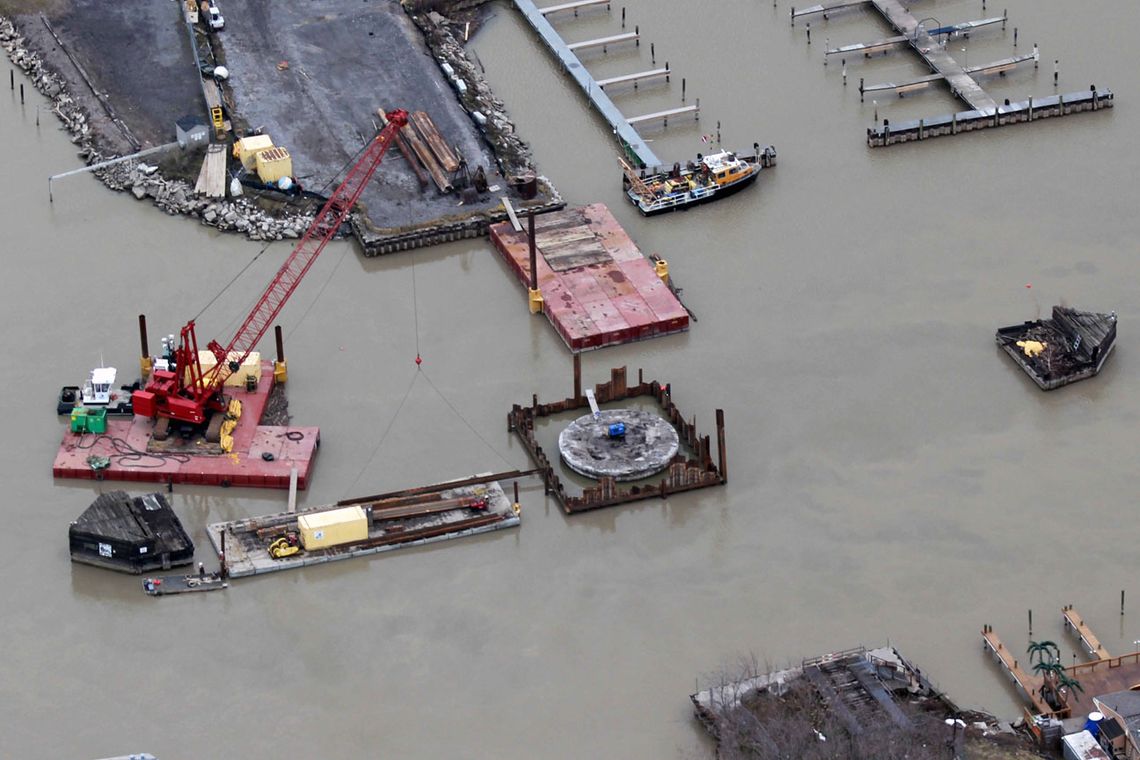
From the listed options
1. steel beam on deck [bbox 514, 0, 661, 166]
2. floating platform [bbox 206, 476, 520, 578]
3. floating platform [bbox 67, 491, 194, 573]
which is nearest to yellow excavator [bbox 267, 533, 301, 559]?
floating platform [bbox 206, 476, 520, 578]

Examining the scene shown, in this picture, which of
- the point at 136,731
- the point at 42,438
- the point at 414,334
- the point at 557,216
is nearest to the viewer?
the point at 136,731

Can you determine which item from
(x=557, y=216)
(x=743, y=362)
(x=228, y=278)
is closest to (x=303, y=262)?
(x=228, y=278)

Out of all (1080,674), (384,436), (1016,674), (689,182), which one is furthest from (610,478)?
(689,182)

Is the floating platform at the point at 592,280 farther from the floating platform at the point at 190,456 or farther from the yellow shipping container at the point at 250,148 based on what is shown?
the floating platform at the point at 190,456

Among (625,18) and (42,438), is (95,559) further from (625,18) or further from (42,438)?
(625,18)

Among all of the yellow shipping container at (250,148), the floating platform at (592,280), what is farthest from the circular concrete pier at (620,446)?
the yellow shipping container at (250,148)
